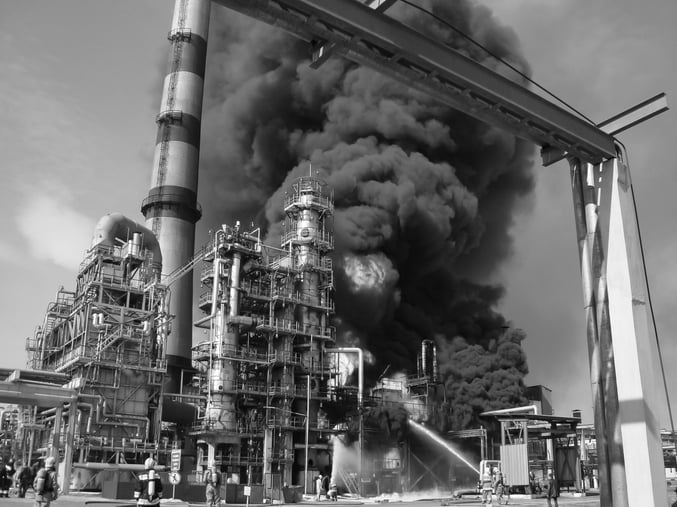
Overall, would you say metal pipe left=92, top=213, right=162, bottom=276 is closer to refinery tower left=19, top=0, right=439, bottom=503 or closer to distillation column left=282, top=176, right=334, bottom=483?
refinery tower left=19, top=0, right=439, bottom=503

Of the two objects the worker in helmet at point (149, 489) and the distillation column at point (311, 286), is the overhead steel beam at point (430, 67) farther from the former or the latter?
the distillation column at point (311, 286)

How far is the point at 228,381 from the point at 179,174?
24.0 m

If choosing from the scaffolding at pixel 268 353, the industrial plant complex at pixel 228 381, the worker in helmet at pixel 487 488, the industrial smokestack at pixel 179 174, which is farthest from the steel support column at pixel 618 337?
the industrial smokestack at pixel 179 174

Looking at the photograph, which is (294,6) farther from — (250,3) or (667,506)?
(667,506)

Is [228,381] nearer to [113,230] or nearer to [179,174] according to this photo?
[113,230]

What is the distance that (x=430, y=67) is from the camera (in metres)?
15.2

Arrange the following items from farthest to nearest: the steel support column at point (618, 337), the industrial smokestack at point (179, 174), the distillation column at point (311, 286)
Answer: the industrial smokestack at point (179, 174) → the distillation column at point (311, 286) → the steel support column at point (618, 337)

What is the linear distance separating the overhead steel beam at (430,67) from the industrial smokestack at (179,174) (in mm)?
50967

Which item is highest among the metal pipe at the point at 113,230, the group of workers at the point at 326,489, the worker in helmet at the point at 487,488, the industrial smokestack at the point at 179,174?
the industrial smokestack at the point at 179,174

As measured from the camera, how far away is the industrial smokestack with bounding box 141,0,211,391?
64.1m

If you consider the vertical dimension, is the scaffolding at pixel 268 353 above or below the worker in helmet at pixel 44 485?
above

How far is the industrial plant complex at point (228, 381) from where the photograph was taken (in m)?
41.7

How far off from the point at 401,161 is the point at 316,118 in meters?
14.2

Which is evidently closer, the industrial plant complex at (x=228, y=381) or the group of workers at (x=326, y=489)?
the industrial plant complex at (x=228, y=381)
